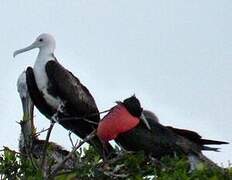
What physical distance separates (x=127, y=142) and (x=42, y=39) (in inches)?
80.1

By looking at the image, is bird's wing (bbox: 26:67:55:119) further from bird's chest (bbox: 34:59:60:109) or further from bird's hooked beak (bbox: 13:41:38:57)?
bird's hooked beak (bbox: 13:41:38:57)

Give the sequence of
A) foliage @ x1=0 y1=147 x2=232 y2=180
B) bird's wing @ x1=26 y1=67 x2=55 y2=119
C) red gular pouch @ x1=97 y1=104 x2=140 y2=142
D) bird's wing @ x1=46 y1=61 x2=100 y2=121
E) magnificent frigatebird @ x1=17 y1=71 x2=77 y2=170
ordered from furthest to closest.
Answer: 1. bird's wing @ x1=26 y1=67 x2=55 y2=119
2. bird's wing @ x1=46 y1=61 x2=100 y2=121
3. red gular pouch @ x1=97 y1=104 x2=140 y2=142
4. magnificent frigatebird @ x1=17 y1=71 x2=77 y2=170
5. foliage @ x1=0 y1=147 x2=232 y2=180

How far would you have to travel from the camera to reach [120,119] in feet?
36.0

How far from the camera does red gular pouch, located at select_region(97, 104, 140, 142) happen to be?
1088 cm

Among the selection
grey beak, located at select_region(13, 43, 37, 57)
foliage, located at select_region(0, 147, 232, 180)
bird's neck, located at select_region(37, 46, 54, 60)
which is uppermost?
grey beak, located at select_region(13, 43, 37, 57)

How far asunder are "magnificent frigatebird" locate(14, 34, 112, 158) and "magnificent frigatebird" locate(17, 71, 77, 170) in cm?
29

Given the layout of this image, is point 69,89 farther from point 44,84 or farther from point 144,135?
point 144,135

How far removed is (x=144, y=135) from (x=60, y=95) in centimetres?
119

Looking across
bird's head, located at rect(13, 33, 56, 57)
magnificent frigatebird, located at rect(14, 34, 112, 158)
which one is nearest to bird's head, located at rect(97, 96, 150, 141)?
magnificent frigatebird, located at rect(14, 34, 112, 158)

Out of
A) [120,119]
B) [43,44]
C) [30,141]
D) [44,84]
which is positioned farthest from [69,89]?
[30,141]

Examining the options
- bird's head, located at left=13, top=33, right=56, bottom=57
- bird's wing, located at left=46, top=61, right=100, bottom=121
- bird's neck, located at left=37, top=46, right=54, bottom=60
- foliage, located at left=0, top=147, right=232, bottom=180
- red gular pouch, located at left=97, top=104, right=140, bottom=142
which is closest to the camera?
foliage, located at left=0, top=147, right=232, bottom=180

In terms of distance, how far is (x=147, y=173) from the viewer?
1016 centimetres

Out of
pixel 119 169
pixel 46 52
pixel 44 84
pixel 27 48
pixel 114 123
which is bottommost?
pixel 119 169

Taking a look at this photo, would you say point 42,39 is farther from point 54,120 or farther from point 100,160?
point 100,160
